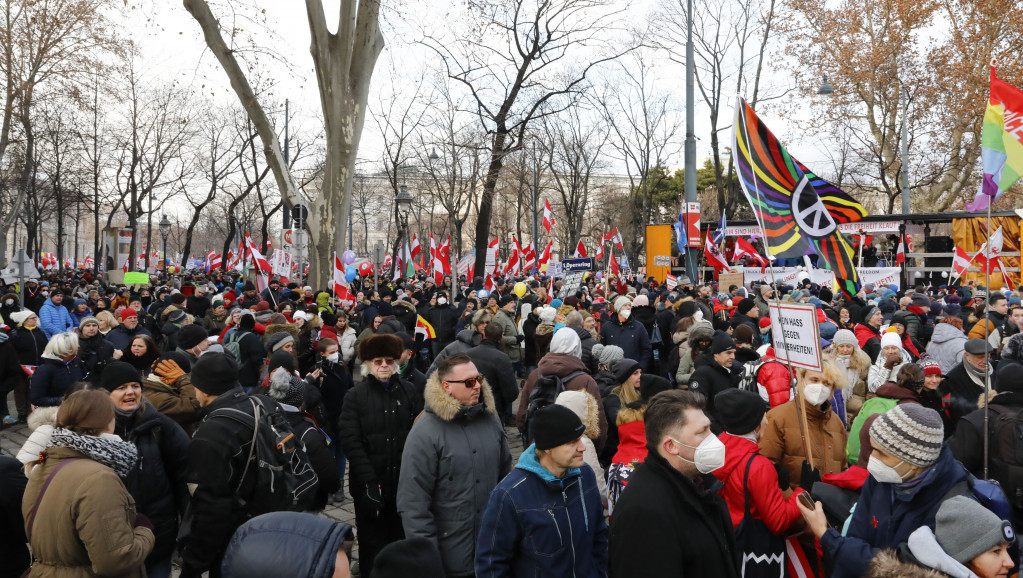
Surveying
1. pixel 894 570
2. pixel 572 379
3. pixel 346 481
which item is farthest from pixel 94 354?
pixel 894 570

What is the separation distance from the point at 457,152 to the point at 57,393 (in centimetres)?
2689

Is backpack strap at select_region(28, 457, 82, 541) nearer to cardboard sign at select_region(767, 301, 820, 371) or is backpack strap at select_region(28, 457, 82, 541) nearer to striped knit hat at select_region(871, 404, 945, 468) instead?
striped knit hat at select_region(871, 404, 945, 468)

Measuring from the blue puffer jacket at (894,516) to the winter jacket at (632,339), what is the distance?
6591 mm

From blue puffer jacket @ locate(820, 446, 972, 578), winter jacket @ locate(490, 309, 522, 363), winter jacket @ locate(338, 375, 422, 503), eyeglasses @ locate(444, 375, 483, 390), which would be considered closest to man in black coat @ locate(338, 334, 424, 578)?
winter jacket @ locate(338, 375, 422, 503)

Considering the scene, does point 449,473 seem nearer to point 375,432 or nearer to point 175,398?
point 375,432

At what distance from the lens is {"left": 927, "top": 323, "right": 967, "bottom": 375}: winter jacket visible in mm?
8359

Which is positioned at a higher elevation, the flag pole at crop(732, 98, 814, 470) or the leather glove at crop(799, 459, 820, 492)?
the flag pole at crop(732, 98, 814, 470)

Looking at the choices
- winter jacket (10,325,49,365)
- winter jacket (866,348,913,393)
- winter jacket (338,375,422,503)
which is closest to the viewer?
winter jacket (338,375,422,503)

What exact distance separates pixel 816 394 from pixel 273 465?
321cm

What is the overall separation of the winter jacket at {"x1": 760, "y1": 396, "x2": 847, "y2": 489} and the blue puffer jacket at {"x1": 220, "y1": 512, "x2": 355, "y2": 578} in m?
3.24

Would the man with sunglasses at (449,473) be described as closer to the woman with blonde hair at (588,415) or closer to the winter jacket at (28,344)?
the woman with blonde hair at (588,415)

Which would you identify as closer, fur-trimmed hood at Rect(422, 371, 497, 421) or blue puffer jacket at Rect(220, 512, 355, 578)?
blue puffer jacket at Rect(220, 512, 355, 578)

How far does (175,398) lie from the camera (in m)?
5.57

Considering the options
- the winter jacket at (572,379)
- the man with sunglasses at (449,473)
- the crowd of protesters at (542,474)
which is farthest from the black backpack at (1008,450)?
the man with sunglasses at (449,473)
